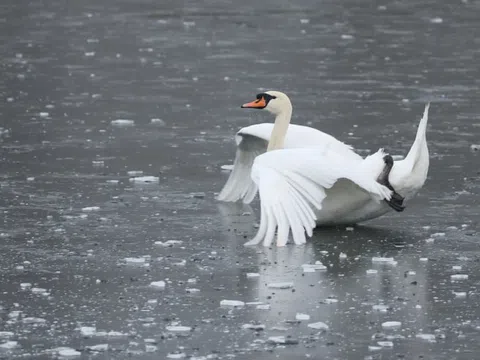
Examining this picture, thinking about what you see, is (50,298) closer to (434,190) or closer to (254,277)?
(254,277)

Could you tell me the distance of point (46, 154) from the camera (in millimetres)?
14148

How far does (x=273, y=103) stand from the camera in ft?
39.0

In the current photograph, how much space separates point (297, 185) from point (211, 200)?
5.84ft

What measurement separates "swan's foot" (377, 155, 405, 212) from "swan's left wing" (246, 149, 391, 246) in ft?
0.19

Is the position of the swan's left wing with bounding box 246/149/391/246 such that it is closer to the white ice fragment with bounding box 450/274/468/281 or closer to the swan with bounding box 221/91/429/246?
the swan with bounding box 221/91/429/246

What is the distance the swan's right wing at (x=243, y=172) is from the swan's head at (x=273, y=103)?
1.79ft

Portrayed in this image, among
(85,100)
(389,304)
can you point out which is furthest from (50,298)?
(85,100)

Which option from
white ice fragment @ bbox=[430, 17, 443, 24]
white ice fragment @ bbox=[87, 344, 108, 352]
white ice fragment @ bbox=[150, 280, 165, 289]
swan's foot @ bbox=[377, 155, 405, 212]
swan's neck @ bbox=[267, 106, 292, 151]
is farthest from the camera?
white ice fragment @ bbox=[430, 17, 443, 24]

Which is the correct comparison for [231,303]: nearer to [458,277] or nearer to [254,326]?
[254,326]

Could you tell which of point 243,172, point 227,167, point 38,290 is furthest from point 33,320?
point 227,167

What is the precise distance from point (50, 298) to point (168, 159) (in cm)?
503

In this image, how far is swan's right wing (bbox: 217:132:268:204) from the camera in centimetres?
1215

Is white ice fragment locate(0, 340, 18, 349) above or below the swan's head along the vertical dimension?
below

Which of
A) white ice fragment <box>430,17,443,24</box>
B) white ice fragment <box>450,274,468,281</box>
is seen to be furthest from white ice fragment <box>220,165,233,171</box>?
white ice fragment <box>430,17,443,24</box>
